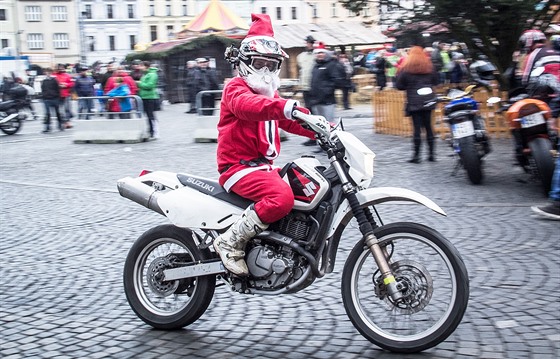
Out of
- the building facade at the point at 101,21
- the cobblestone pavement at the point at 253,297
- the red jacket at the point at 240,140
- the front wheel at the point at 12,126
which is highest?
the building facade at the point at 101,21

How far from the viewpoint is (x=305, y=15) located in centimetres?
8650

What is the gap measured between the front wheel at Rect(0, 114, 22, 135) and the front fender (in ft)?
65.0

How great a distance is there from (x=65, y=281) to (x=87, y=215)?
2.93 metres

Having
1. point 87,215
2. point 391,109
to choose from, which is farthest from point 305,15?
point 87,215

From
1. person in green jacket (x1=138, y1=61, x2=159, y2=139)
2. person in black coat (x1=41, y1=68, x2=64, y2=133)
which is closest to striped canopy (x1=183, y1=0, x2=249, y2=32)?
person in black coat (x1=41, y1=68, x2=64, y2=133)

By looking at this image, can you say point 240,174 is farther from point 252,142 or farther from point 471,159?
point 471,159

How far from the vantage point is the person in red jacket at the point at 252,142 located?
456 cm

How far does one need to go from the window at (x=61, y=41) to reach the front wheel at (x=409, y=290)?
86832 mm

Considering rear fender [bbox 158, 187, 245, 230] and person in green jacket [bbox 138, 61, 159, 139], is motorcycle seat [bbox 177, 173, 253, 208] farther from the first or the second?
person in green jacket [bbox 138, 61, 159, 139]

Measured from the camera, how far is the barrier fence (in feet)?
50.3

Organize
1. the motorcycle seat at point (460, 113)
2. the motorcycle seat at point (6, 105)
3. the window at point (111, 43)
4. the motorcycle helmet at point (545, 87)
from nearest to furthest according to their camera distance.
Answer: the motorcycle helmet at point (545, 87) → the motorcycle seat at point (460, 113) → the motorcycle seat at point (6, 105) → the window at point (111, 43)

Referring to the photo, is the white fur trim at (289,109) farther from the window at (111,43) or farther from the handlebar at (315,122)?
the window at (111,43)

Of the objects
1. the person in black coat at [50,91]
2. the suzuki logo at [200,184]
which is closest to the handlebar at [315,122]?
the suzuki logo at [200,184]

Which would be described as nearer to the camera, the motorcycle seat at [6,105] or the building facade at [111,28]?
the motorcycle seat at [6,105]
